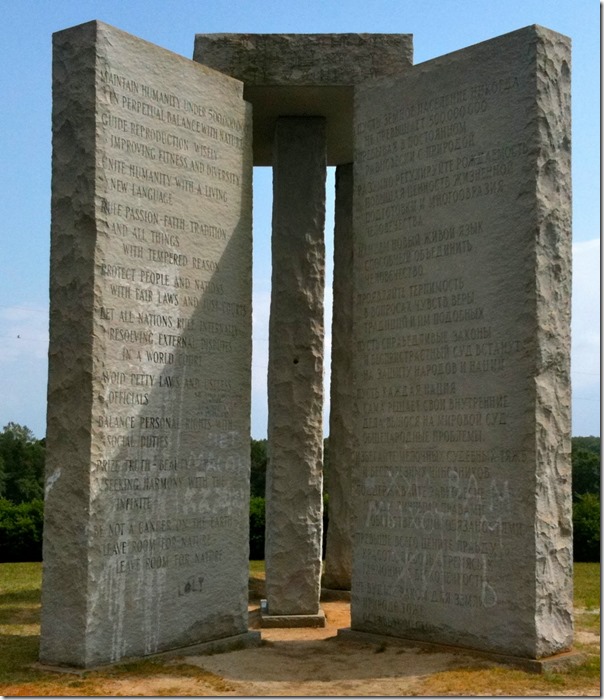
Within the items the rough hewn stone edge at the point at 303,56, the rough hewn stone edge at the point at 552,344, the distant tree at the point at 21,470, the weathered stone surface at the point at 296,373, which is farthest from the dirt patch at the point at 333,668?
the distant tree at the point at 21,470

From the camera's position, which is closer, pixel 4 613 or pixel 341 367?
pixel 4 613

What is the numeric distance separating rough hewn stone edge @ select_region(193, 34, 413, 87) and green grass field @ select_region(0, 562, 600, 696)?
21.5 feet

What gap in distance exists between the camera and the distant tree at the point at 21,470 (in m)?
24.9

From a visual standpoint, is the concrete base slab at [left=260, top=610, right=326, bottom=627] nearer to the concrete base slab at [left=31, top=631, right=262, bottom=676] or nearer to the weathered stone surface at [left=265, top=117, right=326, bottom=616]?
the weathered stone surface at [left=265, top=117, right=326, bottom=616]

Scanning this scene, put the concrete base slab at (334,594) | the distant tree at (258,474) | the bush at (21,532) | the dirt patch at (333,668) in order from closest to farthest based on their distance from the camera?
the dirt patch at (333,668) → the concrete base slab at (334,594) → the bush at (21,532) → the distant tree at (258,474)

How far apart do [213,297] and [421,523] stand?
2885mm

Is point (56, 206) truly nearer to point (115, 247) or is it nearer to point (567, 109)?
point (115, 247)

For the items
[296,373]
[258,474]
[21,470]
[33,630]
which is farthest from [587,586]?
[21,470]

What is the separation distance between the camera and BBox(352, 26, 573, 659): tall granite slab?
854cm

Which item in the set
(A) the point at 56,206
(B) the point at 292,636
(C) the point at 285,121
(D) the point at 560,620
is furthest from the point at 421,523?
(C) the point at 285,121

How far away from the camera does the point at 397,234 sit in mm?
9711

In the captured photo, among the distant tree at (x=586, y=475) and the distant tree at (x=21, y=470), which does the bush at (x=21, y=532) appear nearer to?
the distant tree at (x=21, y=470)

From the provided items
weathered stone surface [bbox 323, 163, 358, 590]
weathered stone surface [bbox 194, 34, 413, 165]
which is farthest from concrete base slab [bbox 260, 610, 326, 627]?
weathered stone surface [bbox 194, 34, 413, 165]

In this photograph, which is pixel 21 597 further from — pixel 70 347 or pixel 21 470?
pixel 21 470
